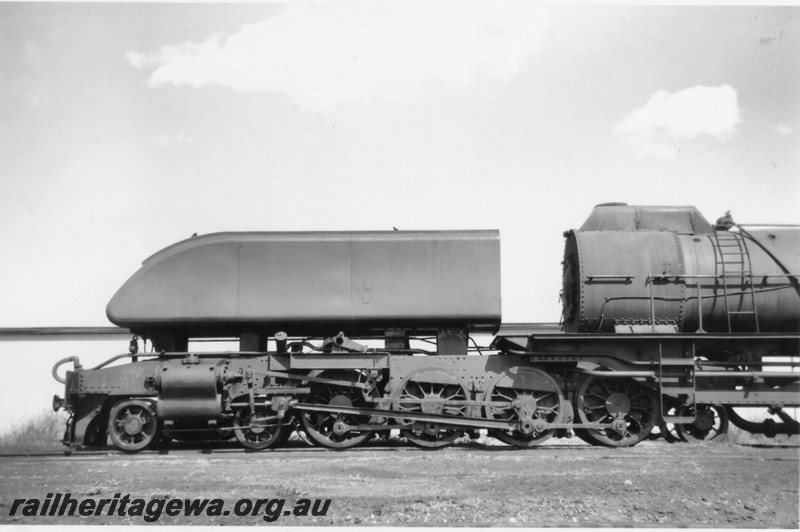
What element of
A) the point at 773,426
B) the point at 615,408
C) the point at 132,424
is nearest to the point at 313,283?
the point at 132,424

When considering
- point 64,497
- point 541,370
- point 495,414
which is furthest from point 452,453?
point 64,497

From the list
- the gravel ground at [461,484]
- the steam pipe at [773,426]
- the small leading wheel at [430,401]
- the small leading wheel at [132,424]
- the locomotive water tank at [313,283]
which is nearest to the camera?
the gravel ground at [461,484]

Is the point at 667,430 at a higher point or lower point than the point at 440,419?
lower

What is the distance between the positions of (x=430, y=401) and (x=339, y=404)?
144 cm

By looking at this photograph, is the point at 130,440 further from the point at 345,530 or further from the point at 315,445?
the point at 345,530

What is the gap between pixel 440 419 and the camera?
429 inches

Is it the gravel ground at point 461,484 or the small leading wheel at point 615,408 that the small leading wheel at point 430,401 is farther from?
the small leading wheel at point 615,408

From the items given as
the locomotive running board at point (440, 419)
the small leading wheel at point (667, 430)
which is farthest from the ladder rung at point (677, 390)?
the locomotive running board at point (440, 419)

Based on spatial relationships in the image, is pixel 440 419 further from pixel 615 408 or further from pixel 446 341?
pixel 615 408

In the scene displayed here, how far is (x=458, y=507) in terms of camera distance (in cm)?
750

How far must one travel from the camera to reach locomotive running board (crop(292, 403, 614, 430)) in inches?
428

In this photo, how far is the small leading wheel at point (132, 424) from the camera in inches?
436

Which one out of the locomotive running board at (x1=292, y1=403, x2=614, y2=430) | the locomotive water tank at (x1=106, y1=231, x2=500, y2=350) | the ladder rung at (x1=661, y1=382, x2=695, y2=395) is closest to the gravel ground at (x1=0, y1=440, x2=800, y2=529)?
the locomotive running board at (x1=292, y1=403, x2=614, y2=430)

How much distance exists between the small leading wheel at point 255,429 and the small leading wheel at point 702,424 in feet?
20.9
